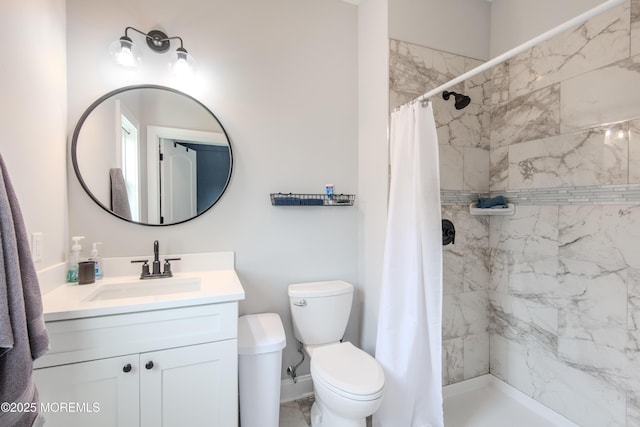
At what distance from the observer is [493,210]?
2037 mm

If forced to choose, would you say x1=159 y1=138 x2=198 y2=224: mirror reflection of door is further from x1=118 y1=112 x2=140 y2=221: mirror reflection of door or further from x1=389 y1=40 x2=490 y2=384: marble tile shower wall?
x1=389 y1=40 x2=490 y2=384: marble tile shower wall

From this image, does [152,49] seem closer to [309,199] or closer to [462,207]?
[309,199]

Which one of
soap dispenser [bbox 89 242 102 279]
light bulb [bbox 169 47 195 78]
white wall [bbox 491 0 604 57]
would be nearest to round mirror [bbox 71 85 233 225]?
light bulb [bbox 169 47 195 78]

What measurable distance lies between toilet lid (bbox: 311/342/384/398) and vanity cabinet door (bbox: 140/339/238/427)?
44cm

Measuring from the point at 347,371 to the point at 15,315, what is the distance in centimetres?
129

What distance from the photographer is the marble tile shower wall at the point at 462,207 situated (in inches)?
79.6

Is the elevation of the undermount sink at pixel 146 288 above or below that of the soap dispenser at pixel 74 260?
below

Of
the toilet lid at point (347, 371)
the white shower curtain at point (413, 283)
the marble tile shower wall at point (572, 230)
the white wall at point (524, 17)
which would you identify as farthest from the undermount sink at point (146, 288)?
the white wall at point (524, 17)

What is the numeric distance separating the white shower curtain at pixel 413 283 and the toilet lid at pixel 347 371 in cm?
18

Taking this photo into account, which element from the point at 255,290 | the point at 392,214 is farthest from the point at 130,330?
the point at 392,214

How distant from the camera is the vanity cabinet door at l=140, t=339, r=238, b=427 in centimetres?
125

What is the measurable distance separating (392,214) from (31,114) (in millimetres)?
1733

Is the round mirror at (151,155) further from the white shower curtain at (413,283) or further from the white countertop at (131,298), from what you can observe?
the white shower curtain at (413,283)

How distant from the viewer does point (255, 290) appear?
1.93 metres
